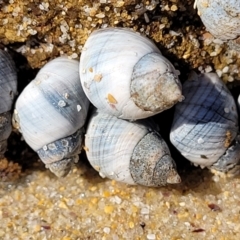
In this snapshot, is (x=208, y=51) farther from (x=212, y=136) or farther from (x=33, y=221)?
(x=33, y=221)

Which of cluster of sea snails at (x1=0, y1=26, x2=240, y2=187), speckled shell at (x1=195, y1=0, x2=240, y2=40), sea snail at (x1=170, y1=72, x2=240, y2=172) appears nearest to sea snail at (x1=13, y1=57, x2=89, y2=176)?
cluster of sea snails at (x1=0, y1=26, x2=240, y2=187)

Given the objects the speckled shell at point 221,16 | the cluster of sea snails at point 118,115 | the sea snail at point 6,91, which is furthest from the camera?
the sea snail at point 6,91

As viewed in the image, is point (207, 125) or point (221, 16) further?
point (207, 125)

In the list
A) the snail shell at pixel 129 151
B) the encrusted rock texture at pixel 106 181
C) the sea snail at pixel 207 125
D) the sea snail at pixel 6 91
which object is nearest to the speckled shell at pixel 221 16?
the encrusted rock texture at pixel 106 181

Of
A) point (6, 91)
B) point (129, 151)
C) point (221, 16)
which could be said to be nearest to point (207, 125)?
point (129, 151)

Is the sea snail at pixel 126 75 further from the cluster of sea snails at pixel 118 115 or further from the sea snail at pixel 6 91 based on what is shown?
the sea snail at pixel 6 91

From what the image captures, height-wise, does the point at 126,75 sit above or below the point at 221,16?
below

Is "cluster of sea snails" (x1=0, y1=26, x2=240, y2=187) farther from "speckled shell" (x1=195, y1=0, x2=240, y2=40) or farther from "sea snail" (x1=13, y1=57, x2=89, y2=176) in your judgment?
"speckled shell" (x1=195, y1=0, x2=240, y2=40)

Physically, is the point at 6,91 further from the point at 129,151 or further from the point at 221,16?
the point at 221,16
